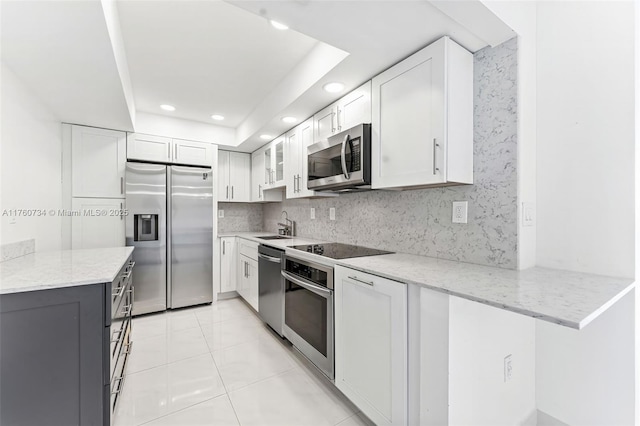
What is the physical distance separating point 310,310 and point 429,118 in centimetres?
148

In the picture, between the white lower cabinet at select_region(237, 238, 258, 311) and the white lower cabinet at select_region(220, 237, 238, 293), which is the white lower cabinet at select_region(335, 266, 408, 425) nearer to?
the white lower cabinet at select_region(237, 238, 258, 311)

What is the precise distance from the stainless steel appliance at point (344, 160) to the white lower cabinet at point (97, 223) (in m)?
2.32

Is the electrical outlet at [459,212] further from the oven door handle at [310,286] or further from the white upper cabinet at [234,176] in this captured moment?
the white upper cabinet at [234,176]

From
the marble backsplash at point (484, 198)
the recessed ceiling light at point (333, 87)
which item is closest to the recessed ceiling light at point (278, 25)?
the recessed ceiling light at point (333, 87)

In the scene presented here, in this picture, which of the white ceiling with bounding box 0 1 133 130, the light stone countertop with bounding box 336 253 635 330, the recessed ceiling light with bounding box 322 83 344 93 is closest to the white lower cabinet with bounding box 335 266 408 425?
the light stone countertop with bounding box 336 253 635 330

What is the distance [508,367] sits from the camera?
1.41 m

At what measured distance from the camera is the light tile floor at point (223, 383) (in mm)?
1628

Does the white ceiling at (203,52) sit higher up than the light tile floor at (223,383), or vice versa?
the white ceiling at (203,52)

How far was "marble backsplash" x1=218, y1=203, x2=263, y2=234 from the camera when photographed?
4.31 meters

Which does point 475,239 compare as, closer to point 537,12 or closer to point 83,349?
point 537,12

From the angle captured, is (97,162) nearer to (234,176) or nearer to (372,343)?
(234,176)

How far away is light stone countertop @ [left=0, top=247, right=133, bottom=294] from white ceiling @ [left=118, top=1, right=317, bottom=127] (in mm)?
1512

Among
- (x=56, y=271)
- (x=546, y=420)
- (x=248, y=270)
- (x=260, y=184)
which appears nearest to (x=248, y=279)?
(x=248, y=270)

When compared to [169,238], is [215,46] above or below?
above
